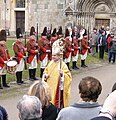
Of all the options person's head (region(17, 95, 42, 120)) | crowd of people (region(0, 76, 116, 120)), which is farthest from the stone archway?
person's head (region(17, 95, 42, 120))

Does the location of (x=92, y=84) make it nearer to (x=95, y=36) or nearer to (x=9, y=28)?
(x=95, y=36)

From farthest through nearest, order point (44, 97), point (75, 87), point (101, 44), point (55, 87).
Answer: point (101, 44) < point (75, 87) < point (55, 87) < point (44, 97)

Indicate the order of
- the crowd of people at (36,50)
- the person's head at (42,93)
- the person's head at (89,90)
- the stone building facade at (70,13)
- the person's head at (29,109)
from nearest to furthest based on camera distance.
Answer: the person's head at (29,109) → the person's head at (89,90) → the person's head at (42,93) → the crowd of people at (36,50) → the stone building facade at (70,13)

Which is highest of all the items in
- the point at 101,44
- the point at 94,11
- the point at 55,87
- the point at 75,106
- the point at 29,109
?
the point at 94,11

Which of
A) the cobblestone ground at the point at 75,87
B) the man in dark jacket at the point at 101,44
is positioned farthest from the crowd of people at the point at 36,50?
the man in dark jacket at the point at 101,44

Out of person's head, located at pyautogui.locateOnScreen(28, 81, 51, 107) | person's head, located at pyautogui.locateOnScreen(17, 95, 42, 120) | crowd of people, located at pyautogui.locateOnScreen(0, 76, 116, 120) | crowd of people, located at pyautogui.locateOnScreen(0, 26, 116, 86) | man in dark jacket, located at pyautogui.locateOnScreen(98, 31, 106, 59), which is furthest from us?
man in dark jacket, located at pyautogui.locateOnScreen(98, 31, 106, 59)

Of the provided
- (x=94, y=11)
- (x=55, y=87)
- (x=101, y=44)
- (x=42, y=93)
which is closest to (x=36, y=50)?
(x=55, y=87)

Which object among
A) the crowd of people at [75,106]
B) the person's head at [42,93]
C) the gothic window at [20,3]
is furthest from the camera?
the gothic window at [20,3]

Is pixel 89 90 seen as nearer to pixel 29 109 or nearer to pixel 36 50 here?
pixel 29 109

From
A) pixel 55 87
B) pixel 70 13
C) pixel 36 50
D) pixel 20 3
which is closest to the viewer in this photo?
pixel 55 87

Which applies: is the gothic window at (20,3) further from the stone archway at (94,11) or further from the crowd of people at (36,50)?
the crowd of people at (36,50)

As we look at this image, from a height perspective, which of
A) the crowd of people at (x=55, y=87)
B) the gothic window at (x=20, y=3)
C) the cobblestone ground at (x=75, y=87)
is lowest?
the cobblestone ground at (x=75, y=87)

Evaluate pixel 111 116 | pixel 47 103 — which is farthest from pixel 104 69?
pixel 111 116

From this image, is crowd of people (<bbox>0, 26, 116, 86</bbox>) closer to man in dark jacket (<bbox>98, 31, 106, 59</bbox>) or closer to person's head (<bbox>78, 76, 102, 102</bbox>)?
man in dark jacket (<bbox>98, 31, 106, 59</bbox>)
